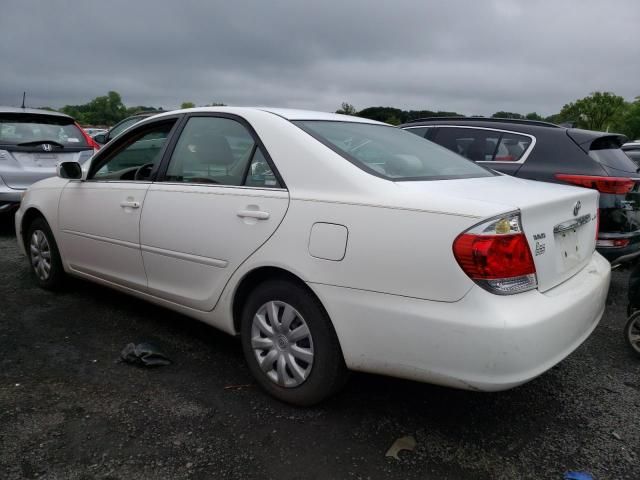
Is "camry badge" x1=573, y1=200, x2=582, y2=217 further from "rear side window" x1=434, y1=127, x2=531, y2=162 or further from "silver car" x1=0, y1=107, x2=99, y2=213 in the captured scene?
"silver car" x1=0, y1=107, x2=99, y2=213

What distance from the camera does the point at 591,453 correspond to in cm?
255

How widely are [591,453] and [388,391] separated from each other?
1035 mm

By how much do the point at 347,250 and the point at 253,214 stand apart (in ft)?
2.05

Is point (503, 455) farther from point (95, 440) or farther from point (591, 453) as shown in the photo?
point (95, 440)

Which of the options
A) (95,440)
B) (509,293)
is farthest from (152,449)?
(509,293)

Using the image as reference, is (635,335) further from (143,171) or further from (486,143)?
(143,171)

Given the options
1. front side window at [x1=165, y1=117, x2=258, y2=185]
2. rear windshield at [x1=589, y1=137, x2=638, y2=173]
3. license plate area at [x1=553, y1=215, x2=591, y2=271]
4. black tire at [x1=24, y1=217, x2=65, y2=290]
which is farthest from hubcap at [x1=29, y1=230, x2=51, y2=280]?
rear windshield at [x1=589, y1=137, x2=638, y2=173]

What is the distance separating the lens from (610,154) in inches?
200

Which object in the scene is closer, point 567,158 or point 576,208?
point 576,208

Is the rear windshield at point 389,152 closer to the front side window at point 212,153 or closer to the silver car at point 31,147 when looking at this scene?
the front side window at point 212,153

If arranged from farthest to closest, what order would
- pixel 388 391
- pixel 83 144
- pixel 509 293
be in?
pixel 83 144 → pixel 388 391 → pixel 509 293

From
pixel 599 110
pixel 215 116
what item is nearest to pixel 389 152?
pixel 215 116

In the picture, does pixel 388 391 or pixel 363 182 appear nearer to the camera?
pixel 363 182

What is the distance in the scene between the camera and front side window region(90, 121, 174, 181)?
373cm
